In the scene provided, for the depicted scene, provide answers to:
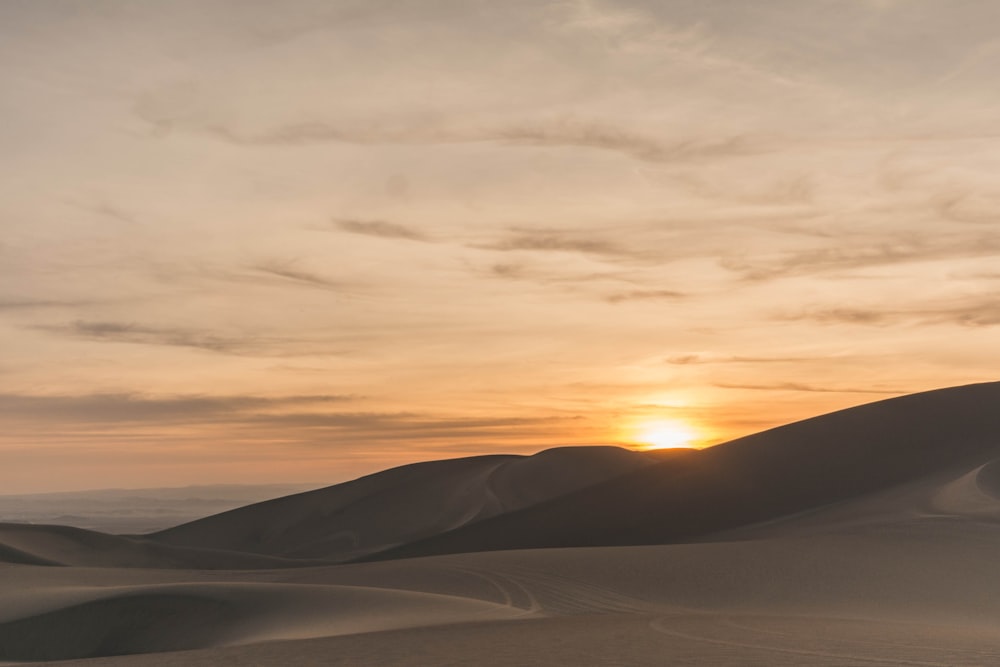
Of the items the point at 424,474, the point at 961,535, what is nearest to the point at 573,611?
the point at 961,535

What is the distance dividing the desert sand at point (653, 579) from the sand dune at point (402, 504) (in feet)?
39.8

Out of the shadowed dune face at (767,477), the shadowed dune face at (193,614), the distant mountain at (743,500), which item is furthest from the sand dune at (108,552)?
the shadowed dune face at (193,614)

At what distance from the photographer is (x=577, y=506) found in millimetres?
43656

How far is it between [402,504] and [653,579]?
4253 cm

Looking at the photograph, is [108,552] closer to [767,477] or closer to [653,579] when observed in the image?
[767,477]

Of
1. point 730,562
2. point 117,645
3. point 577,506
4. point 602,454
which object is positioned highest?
point 602,454

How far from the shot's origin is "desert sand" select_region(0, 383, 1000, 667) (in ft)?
39.4

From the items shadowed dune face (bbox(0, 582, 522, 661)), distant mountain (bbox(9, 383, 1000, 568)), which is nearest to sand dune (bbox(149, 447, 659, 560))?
distant mountain (bbox(9, 383, 1000, 568))

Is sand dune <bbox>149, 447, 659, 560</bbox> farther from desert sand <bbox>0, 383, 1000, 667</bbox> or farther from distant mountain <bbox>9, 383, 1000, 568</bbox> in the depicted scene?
desert sand <bbox>0, 383, 1000, 667</bbox>

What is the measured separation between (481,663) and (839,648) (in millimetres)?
3698

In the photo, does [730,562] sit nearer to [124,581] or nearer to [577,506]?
[124,581]

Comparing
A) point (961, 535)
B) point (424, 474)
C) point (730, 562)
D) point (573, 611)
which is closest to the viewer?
point (573, 611)

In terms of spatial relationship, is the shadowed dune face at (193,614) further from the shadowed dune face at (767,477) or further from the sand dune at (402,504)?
the sand dune at (402,504)

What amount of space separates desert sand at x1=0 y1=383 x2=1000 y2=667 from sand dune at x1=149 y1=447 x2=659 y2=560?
39.8 feet
